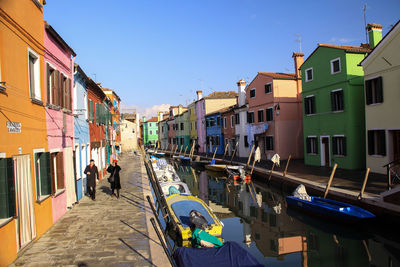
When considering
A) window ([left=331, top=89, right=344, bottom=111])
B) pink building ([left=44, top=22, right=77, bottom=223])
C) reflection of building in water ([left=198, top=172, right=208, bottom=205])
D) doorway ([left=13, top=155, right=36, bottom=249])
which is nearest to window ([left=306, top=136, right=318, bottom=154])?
window ([left=331, top=89, right=344, bottom=111])

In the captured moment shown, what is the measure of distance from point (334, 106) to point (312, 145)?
3858mm

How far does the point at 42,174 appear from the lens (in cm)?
916

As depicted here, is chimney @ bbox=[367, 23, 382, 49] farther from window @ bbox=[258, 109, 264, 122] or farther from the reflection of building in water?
the reflection of building in water

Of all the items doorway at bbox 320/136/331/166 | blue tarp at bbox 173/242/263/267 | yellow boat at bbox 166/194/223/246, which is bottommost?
yellow boat at bbox 166/194/223/246

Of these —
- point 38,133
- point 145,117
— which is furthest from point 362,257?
point 145,117

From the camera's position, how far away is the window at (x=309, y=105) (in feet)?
82.4

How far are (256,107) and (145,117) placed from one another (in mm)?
79455

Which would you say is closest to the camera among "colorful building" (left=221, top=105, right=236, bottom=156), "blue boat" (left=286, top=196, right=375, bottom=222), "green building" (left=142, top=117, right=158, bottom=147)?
"blue boat" (left=286, top=196, right=375, bottom=222)

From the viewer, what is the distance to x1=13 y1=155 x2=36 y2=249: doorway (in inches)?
295

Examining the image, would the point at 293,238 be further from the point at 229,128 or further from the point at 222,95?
the point at 222,95

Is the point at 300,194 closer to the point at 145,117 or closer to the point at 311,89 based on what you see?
the point at 311,89

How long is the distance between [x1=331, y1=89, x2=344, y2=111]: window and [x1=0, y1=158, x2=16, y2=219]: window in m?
20.9

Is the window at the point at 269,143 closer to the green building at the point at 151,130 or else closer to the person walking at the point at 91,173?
the person walking at the point at 91,173

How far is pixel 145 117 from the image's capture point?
108938mm
